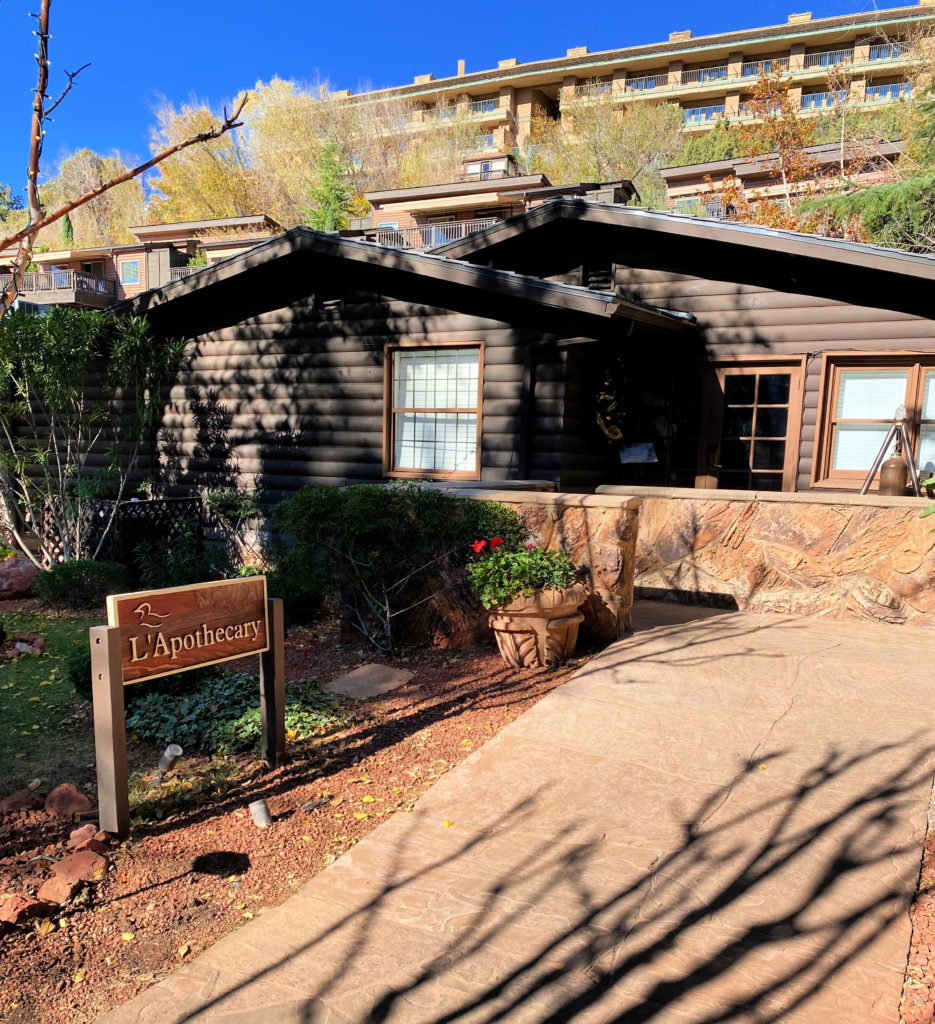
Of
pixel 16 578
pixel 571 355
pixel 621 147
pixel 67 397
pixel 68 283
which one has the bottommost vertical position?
pixel 16 578

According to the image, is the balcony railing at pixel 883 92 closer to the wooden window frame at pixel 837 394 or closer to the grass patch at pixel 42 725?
the wooden window frame at pixel 837 394

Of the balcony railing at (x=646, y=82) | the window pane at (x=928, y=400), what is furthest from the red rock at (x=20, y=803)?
the balcony railing at (x=646, y=82)

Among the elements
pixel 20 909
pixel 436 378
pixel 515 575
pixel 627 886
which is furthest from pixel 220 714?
pixel 436 378

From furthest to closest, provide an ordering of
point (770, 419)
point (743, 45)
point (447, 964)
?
point (743, 45) → point (770, 419) → point (447, 964)

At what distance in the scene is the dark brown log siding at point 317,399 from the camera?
27.9 ft

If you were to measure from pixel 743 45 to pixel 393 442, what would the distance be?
51158 millimetres

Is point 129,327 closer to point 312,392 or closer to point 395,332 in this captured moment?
point 312,392

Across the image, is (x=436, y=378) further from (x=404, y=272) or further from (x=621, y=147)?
(x=621, y=147)

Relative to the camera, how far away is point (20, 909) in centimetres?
258

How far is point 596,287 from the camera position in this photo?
30.8 feet

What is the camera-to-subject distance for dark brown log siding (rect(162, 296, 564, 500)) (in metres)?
8.52

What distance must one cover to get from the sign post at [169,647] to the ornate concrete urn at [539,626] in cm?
178

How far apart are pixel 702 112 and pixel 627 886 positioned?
5725 cm

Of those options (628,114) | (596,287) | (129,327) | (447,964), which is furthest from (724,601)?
(628,114)
